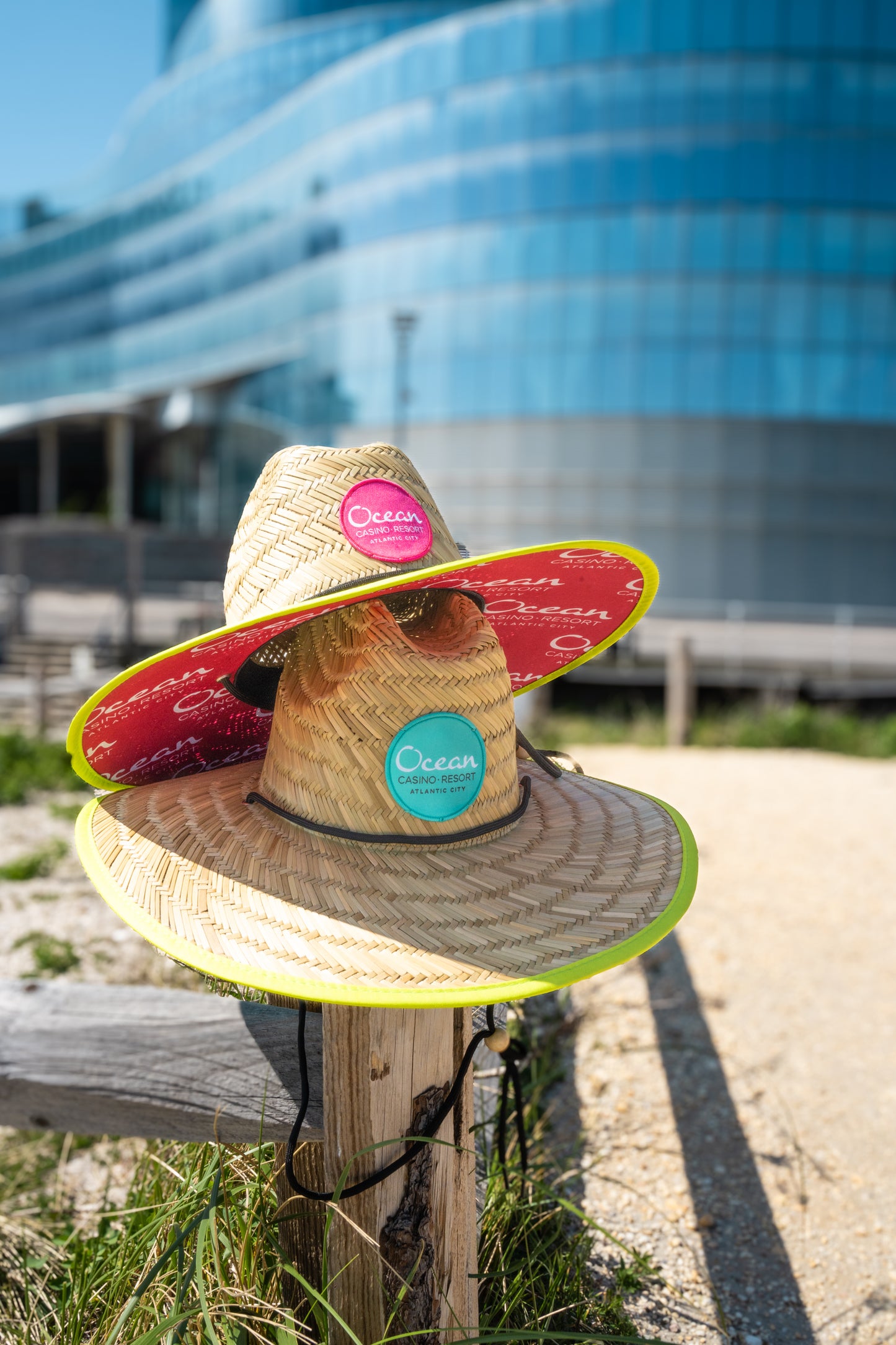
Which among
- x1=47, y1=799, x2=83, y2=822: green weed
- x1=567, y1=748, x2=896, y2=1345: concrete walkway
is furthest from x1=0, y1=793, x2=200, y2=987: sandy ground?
x1=567, y1=748, x2=896, y2=1345: concrete walkway

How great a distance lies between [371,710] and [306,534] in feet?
1.11

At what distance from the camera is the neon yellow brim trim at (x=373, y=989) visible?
4.24 feet

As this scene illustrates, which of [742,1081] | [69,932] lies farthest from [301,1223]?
[69,932]

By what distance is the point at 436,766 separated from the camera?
5.18ft

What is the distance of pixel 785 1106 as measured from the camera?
12.2 feet

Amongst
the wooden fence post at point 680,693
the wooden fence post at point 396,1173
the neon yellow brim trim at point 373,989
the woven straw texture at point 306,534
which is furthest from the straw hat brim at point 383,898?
the wooden fence post at point 680,693

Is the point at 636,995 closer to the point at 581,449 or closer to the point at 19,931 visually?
the point at 19,931

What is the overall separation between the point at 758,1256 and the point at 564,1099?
34.1 inches

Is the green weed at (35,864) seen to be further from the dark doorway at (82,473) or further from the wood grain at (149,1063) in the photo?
the dark doorway at (82,473)

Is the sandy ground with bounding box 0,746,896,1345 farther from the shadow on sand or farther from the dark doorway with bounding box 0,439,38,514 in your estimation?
the dark doorway with bounding box 0,439,38,514

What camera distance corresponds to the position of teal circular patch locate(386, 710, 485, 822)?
1559mm

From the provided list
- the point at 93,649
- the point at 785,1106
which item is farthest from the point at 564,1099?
the point at 93,649

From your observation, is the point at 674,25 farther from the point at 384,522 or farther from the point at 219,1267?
the point at 219,1267

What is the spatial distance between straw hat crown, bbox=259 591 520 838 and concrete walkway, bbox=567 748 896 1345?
1.69 meters
